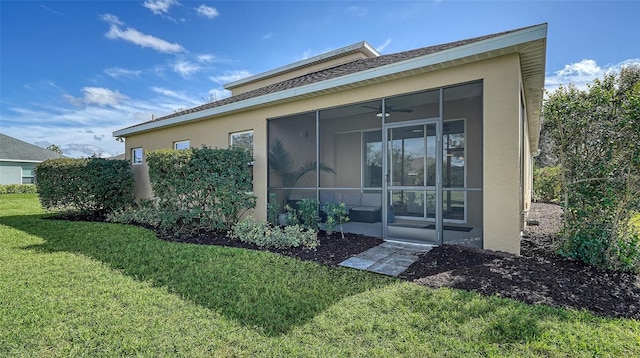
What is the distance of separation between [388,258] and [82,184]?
1032 cm

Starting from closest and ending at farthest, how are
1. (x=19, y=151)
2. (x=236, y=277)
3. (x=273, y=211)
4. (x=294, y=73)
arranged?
(x=236, y=277)
(x=273, y=211)
(x=294, y=73)
(x=19, y=151)

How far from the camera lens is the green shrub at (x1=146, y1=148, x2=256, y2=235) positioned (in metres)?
7.20

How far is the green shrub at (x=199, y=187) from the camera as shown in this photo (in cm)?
720

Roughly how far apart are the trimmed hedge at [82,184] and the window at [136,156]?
1.71 metres

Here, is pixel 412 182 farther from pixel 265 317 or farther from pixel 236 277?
pixel 265 317

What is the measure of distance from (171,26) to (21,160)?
21.1 meters

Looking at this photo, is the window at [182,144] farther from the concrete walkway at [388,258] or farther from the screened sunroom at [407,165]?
the concrete walkway at [388,258]

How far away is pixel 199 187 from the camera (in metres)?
7.15

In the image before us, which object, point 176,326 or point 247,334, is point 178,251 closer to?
point 176,326

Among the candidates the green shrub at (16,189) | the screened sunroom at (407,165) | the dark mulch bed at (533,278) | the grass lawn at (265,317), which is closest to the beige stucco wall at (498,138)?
the screened sunroom at (407,165)

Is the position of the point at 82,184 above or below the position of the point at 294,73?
below

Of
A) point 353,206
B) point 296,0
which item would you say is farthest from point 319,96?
point 296,0

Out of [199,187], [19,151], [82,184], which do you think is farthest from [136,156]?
[19,151]

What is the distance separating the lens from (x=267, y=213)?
7.95m
